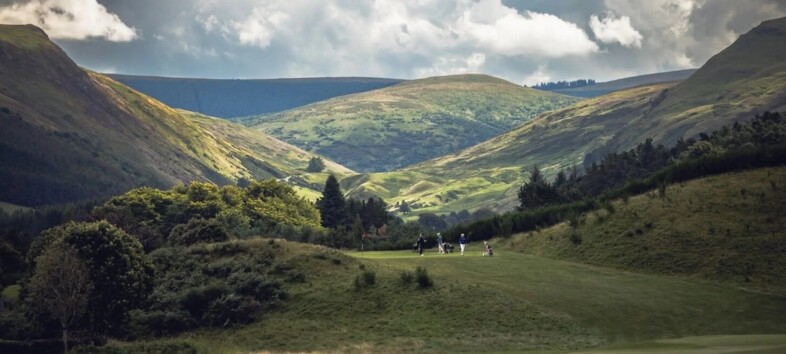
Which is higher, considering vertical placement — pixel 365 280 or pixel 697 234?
pixel 697 234

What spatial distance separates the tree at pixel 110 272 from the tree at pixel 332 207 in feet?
359

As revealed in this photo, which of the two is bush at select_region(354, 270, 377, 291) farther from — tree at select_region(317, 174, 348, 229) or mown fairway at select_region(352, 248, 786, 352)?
tree at select_region(317, 174, 348, 229)

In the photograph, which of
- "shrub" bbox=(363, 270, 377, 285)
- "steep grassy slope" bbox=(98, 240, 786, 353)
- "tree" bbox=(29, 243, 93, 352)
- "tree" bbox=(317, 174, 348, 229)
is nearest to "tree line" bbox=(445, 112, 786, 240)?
"steep grassy slope" bbox=(98, 240, 786, 353)

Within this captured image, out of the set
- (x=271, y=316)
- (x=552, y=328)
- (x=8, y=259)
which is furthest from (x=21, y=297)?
(x=552, y=328)

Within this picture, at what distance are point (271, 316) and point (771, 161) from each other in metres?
49.8

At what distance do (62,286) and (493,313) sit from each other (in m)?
29.5

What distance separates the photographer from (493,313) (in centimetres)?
4672

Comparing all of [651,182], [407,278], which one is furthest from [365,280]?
[651,182]

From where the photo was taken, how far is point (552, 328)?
43469 mm

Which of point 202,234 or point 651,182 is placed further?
point 202,234

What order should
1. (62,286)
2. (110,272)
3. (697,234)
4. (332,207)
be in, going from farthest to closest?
1. (332,207)
2. (697,234)
3. (110,272)
4. (62,286)

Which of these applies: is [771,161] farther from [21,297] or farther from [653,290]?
[21,297]

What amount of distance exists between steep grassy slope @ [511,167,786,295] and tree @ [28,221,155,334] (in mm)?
36680

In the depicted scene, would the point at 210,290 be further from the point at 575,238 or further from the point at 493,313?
the point at 575,238
